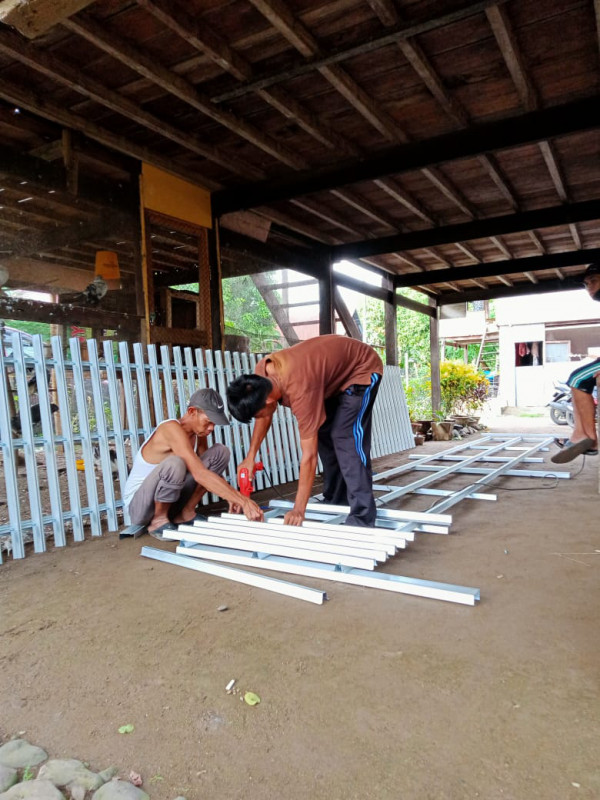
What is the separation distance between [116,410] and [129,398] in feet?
0.52

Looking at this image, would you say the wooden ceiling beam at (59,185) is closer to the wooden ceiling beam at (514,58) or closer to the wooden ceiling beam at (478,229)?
the wooden ceiling beam at (514,58)

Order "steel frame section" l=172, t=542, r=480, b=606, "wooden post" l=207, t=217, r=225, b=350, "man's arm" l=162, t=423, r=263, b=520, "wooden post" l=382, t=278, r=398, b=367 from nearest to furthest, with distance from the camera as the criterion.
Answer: "steel frame section" l=172, t=542, r=480, b=606
"man's arm" l=162, t=423, r=263, b=520
"wooden post" l=207, t=217, r=225, b=350
"wooden post" l=382, t=278, r=398, b=367

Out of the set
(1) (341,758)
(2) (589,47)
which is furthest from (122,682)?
(2) (589,47)

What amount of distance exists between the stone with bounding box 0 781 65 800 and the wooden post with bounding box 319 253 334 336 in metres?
7.02

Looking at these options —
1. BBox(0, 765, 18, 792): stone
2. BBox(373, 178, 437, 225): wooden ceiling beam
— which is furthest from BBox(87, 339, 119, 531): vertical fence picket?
BBox(373, 178, 437, 225): wooden ceiling beam

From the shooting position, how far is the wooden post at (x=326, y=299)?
795 centimetres

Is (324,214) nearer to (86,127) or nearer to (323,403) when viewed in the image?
(86,127)

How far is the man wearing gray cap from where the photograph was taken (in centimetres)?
307

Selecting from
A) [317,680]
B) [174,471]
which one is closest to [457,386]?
[174,471]

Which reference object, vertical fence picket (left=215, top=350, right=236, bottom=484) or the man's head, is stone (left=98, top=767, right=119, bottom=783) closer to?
vertical fence picket (left=215, top=350, right=236, bottom=484)

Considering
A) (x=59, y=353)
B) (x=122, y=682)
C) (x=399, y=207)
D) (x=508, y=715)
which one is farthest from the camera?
(x=399, y=207)

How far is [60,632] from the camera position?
2127 millimetres

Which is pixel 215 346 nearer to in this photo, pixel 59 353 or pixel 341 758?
pixel 59 353

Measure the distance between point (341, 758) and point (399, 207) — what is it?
253 inches
